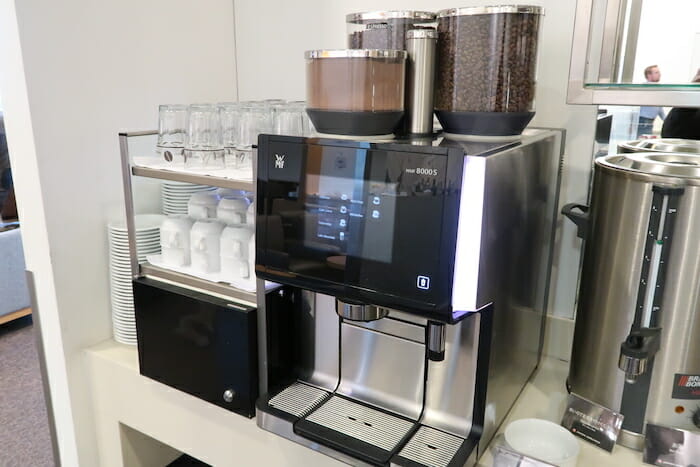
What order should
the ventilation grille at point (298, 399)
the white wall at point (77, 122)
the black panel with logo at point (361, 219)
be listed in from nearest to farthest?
the black panel with logo at point (361, 219) < the ventilation grille at point (298, 399) < the white wall at point (77, 122)

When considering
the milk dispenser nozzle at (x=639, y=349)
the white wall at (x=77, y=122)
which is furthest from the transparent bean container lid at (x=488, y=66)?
the white wall at (x=77, y=122)

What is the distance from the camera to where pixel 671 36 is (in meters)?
1.07

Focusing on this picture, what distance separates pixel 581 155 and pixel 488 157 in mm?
538

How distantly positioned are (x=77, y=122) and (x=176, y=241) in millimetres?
359

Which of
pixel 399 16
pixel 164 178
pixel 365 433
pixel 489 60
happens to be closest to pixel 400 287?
pixel 365 433

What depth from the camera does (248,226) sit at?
1161 millimetres

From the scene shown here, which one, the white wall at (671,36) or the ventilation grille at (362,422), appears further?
the white wall at (671,36)

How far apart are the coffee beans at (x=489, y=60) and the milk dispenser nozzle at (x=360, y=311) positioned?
349 mm

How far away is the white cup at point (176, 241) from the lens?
121 centimetres

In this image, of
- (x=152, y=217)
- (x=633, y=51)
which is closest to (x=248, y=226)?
(x=152, y=217)

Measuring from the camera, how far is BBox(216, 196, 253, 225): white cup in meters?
1.18

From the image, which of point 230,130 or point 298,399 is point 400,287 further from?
point 230,130

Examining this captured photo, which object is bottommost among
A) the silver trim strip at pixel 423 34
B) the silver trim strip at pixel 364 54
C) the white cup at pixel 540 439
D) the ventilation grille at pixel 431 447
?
the white cup at pixel 540 439

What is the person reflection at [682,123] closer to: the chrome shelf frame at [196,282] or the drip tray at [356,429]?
the drip tray at [356,429]
